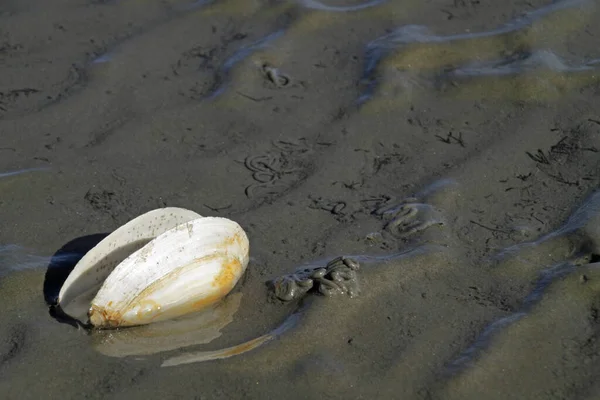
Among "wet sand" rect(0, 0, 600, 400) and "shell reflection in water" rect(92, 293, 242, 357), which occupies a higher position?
"wet sand" rect(0, 0, 600, 400)

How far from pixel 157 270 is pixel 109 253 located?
10.9 inches

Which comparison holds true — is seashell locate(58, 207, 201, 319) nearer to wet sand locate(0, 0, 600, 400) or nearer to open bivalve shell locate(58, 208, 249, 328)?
open bivalve shell locate(58, 208, 249, 328)

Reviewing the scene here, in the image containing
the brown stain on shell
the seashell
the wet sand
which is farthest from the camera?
the seashell

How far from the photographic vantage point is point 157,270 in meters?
2.98

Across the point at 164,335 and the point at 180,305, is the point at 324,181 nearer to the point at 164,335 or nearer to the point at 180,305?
the point at 180,305

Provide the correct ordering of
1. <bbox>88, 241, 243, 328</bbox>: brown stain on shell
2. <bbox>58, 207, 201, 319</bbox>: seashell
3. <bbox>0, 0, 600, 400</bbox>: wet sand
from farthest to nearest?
<bbox>58, 207, 201, 319</bbox>: seashell → <bbox>88, 241, 243, 328</bbox>: brown stain on shell → <bbox>0, 0, 600, 400</bbox>: wet sand

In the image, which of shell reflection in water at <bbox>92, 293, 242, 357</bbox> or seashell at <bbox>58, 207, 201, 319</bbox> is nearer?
shell reflection in water at <bbox>92, 293, 242, 357</bbox>

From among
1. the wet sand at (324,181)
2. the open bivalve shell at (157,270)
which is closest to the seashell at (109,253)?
the open bivalve shell at (157,270)

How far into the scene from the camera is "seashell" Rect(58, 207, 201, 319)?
3.09 m

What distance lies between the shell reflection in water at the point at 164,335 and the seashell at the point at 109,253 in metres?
0.17

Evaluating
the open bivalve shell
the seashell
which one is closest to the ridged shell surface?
the open bivalve shell

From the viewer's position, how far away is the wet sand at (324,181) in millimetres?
2787

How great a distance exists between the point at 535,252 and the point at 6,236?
6.50 feet

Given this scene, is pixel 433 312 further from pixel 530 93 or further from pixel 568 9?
pixel 568 9
